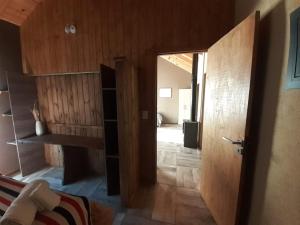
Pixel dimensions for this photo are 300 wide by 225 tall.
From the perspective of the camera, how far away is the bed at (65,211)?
92 cm

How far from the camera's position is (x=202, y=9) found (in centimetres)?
199

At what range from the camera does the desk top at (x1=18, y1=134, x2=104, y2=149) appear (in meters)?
2.24

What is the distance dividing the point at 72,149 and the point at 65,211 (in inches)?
62.7

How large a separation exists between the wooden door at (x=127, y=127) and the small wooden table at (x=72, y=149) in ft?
1.57

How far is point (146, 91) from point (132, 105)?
0.38m

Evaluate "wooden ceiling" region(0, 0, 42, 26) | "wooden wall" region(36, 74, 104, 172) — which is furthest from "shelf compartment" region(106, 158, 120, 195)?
"wooden ceiling" region(0, 0, 42, 26)

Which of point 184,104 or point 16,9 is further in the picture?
point 184,104

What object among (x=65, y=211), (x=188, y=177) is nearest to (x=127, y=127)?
(x=65, y=211)

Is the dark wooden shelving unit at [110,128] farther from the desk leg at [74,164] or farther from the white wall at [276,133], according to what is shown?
the white wall at [276,133]

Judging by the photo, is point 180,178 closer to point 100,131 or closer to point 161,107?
point 100,131

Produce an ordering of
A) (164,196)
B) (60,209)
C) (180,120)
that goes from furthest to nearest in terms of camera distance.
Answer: (180,120) < (164,196) < (60,209)

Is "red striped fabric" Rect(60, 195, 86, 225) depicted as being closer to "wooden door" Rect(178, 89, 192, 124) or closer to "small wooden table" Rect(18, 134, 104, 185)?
"small wooden table" Rect(18, 134, 104, 185)

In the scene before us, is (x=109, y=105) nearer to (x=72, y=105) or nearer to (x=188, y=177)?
(x=72, y=105)

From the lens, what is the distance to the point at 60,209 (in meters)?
1.00
